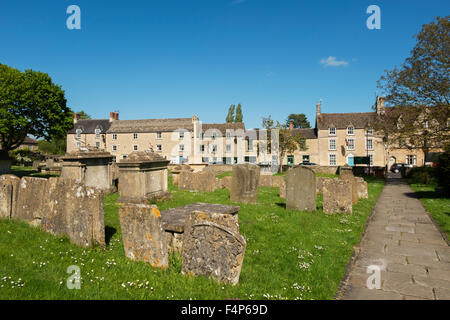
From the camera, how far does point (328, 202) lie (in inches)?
403

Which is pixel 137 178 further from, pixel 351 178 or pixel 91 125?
pixel 91 125

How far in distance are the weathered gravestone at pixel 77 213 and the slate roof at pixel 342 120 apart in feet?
153

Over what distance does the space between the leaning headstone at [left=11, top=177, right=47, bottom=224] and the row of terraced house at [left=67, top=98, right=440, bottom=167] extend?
37566mm

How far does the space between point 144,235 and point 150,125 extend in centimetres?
5068

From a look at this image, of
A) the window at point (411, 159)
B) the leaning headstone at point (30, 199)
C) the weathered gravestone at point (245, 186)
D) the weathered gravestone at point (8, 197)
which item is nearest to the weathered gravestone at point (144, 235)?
the leaning headstone at point (30, 199)

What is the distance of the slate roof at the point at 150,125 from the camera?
51.2 metres

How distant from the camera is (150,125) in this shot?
53.1 meters

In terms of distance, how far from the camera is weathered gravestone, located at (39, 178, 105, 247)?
16.9ft

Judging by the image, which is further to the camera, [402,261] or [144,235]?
[402,261]

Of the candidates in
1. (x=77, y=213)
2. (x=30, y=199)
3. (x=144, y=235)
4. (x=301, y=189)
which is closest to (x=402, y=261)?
(x=301, y=189)

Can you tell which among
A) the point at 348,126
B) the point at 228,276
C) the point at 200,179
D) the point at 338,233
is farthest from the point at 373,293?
the point at 348,126

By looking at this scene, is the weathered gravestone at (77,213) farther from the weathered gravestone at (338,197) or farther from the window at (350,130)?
the window at (350,130)

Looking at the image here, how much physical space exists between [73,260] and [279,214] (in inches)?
258

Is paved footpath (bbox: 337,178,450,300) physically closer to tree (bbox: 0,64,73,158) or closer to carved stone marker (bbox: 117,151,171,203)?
carved stone marker (bbox: 117,151,171,203)
